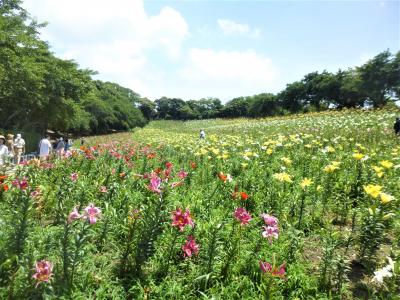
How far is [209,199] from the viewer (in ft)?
17.8

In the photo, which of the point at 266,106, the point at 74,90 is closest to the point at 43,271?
the point at 74,90

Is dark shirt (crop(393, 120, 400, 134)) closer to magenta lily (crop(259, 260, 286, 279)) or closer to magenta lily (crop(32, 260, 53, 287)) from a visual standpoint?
magenta lily (crop(259, 260, 286, 279))

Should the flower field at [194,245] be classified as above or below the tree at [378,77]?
below

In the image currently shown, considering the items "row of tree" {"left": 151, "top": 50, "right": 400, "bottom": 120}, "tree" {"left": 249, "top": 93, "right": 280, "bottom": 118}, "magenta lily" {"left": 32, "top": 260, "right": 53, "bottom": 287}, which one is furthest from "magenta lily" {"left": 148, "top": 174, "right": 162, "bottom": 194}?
"tree" {"left": 249, "top": 93, "right": 280, "bottom": 118}

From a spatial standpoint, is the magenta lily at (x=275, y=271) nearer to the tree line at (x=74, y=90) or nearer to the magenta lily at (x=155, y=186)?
the magenta lily at (x=155, y=186)

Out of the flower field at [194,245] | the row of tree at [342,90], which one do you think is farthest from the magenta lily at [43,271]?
the row of tree at [342,90]

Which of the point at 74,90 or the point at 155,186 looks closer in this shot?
the point at 155,186

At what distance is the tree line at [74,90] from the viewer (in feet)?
61.3

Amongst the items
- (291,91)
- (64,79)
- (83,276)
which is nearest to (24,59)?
(64,79)

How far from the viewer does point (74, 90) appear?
1110 inches

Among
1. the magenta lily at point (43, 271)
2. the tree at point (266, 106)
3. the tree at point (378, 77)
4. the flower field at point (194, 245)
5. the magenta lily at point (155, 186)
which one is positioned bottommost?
the flower field at point (194, 245)

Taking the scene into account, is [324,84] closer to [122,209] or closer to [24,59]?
[24,59]

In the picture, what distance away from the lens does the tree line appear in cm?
1869

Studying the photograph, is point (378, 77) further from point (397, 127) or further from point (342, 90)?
point (397, 127)
